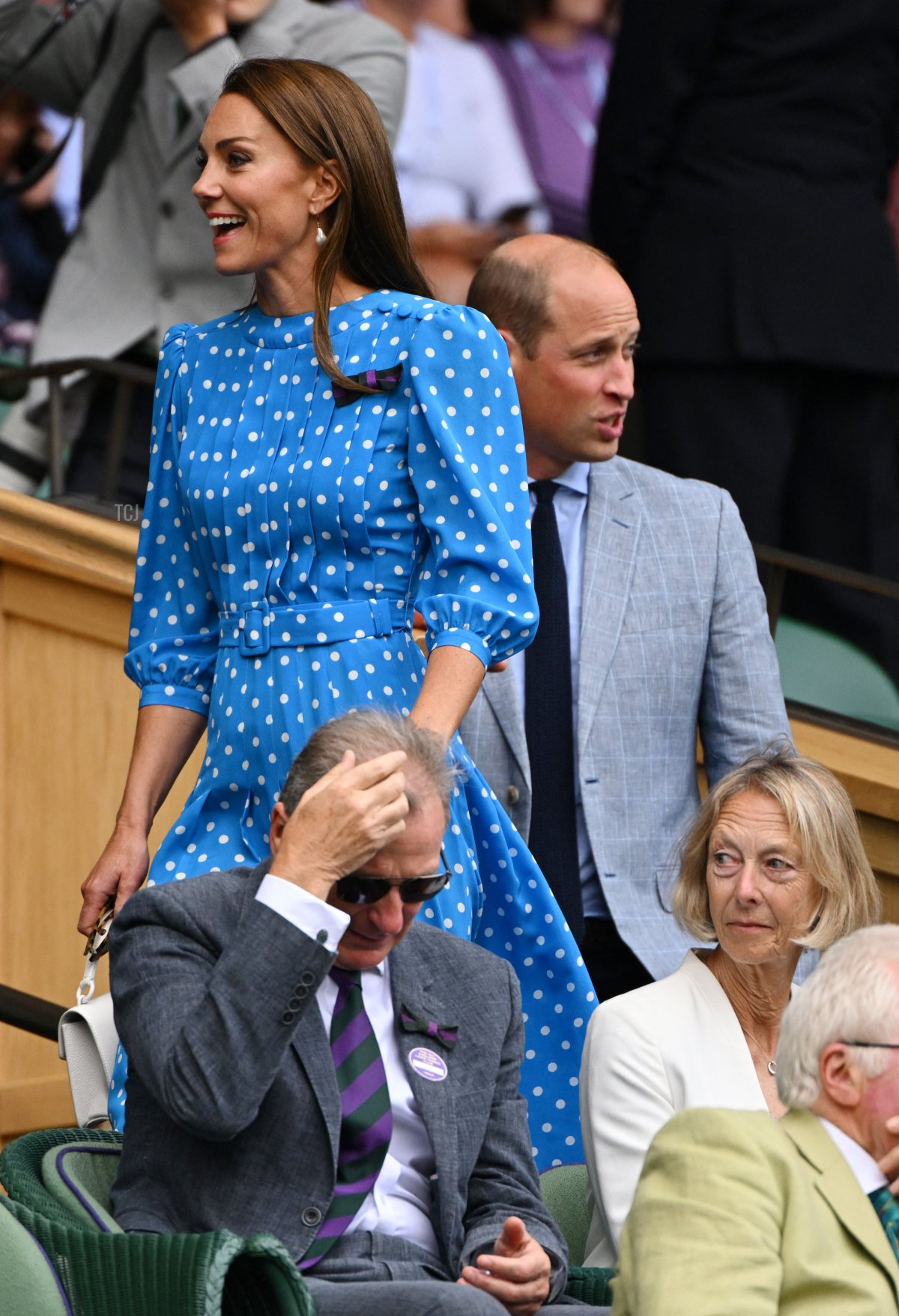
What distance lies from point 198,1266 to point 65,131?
3.81 metres

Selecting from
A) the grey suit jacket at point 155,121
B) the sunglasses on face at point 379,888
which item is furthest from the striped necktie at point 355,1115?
the grey suit jacket at point 155,121

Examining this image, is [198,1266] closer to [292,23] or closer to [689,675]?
[689,675]

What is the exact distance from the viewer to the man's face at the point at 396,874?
238 cm

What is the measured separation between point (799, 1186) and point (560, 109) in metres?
4.10

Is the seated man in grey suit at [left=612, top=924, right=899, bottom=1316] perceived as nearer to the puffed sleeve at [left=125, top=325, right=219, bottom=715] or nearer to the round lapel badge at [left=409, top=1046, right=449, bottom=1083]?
the round lapel badge at [left=409, top=1046, right=449, bottom=1083]

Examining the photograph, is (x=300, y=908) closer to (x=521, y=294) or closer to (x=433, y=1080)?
(x=433, y=1080)

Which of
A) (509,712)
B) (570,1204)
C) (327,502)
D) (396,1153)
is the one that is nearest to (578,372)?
(509,712)

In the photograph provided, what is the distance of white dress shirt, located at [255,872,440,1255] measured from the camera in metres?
2.46

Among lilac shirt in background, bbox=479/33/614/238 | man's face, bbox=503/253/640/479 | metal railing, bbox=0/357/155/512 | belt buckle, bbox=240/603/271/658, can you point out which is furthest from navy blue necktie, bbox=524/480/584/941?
lilac shirt in background, bbox=479/33/614/238

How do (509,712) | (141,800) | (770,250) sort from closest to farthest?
1. (141,800)
2. (509,712)
3. (770,250)

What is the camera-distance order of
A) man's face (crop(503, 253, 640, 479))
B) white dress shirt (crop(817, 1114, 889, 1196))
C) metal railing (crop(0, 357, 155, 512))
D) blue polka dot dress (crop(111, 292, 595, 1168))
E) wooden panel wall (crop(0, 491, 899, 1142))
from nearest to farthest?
1. white dress shirt (crop(817, 1114, 889, 1196))
2. blue polka dot dress (crop(111, 292, 595, 1168))
3. man's face (crop(503, 253, 640, 479))
4. wooden panel wall (crop(0, 491, 899, 1142))
5. metal railing (crop(0, 357, 155, 512))

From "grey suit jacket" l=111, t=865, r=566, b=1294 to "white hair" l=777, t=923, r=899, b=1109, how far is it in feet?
1.27

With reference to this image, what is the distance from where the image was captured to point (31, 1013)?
3250 millimetres

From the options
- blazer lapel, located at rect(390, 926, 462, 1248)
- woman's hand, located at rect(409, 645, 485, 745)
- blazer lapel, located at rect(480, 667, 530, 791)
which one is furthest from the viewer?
blazer lapel, located at rect(480, 667, 530, 791)
